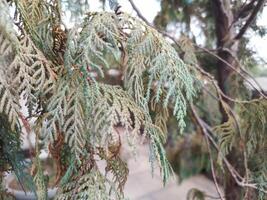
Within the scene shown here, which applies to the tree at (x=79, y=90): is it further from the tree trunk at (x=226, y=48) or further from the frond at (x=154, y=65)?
the tree trunk at (x=226, y=48)

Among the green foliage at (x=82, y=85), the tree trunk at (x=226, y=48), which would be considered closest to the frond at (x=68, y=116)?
the green foliage at (x=82, y=85)

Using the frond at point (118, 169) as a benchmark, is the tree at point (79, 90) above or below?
above

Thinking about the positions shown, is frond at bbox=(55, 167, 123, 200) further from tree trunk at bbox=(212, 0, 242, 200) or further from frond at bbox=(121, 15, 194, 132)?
tree trunk at bbox=(212, 0, 242, 200)

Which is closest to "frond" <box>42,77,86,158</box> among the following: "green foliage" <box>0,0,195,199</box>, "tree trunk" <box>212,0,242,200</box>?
"green foliage" <box>0,0,195,199</box>

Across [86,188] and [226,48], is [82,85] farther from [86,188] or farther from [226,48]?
[226,48]

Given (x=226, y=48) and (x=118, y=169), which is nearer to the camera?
(x=118, y=169)

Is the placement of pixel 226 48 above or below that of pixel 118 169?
above

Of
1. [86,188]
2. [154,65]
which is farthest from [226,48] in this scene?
[86,188]

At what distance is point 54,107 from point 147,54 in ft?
0.49

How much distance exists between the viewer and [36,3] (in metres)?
0.50

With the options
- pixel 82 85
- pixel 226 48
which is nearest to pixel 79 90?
pixel 82 85

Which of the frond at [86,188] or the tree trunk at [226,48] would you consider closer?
the frond at [86,188]

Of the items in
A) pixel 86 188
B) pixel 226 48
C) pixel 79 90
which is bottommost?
pixel 86 188

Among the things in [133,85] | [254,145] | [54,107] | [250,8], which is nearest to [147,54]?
[133,85]
